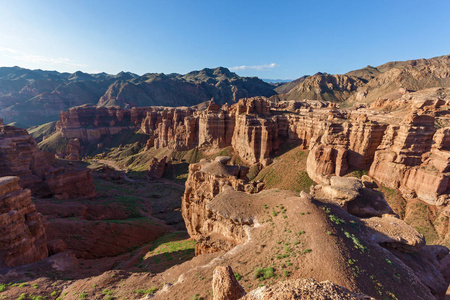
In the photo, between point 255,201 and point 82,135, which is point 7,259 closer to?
point 255,201

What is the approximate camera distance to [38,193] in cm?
4388

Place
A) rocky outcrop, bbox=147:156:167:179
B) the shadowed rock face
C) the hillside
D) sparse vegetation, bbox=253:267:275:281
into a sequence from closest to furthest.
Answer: sparse vegetation, bbox=253:267:275:281
the shadowed rock face
rocky outcrop, bbox=147:156:167:179
the hillside

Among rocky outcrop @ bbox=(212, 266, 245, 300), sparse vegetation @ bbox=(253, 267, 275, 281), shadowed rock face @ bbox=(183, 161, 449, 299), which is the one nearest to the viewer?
rocky outcrop @ bbox=(212, 266, 245, 300)

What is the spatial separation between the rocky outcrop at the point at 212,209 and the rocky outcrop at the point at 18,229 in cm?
1978

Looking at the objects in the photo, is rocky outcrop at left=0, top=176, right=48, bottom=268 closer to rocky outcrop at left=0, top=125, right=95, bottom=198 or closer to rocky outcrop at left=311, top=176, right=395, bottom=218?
rocky outcrop at left=0, top=125, right=95, bottom=198

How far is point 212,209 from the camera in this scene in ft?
69.9

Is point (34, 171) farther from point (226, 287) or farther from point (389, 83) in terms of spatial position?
point (389, 83)

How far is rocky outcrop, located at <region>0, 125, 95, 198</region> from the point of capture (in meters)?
42.4

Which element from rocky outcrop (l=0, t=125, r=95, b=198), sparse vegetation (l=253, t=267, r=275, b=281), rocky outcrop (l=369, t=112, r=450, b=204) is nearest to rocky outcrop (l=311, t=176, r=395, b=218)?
rocky outcrop (l=369, t=112, r=450, b=204)

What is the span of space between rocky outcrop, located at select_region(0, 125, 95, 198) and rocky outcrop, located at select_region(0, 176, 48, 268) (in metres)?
25.3

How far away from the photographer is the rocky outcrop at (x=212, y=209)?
19734mm

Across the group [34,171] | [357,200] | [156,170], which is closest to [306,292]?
[357,200]

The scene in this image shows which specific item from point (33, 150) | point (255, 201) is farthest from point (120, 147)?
point (255, 201)

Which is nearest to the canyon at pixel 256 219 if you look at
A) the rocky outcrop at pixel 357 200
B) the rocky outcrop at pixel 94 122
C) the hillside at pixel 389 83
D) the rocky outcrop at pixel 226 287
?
the rocky outcrop at pixel 226 287
